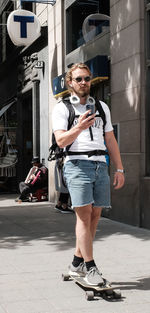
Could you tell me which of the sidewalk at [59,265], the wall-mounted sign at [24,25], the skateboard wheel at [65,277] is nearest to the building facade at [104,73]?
the wall-mounted sign at [24,25]

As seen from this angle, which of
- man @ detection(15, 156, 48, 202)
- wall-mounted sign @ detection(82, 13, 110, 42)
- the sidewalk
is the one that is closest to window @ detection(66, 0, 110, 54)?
wall-mounted sign @ detection(82, 13, 110, 42)

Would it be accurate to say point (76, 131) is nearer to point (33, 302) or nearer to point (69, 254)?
point (33, 302)

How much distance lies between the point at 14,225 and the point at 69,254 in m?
3.16

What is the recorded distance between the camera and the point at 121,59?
9703 millimetres

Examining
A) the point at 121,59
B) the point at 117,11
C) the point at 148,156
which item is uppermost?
the point at 117,11

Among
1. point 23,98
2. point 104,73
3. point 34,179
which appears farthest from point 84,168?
point 23,98

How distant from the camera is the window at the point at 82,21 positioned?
1154 cm

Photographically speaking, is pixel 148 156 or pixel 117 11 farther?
pixel 117 11

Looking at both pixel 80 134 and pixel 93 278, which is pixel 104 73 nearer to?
pixel 80 134

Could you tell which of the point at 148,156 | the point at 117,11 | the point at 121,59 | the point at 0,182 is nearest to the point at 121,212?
the point at 148,156

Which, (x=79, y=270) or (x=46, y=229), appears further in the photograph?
(x=46, y=229)

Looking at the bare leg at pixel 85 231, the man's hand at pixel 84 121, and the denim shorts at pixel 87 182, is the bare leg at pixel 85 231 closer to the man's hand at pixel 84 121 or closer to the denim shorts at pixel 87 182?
the denim shorts at pixel 87 182

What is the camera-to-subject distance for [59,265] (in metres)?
5.88

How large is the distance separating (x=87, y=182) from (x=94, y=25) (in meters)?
7.93
